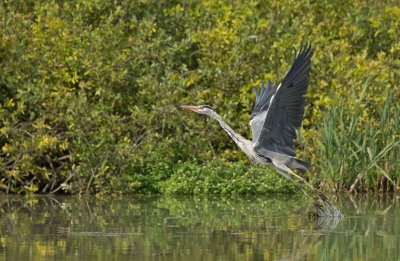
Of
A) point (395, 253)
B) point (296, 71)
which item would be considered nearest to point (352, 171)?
point (296, 71)

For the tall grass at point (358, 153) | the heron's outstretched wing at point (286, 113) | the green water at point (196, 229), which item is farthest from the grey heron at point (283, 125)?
the tall grass at point (358, 153)

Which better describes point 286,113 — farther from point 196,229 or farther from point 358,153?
point 358,153

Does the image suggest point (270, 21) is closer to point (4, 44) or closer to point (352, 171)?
point (352, 171)

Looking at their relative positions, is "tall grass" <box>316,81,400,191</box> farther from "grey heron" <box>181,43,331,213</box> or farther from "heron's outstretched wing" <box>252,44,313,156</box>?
"heron's outstretched wing" <box>252,44,313,156</box>

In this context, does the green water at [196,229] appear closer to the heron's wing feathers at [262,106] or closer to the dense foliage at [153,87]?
the dense foliage at [153,87]

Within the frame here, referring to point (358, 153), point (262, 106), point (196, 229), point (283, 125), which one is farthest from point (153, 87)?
point (196, 229)

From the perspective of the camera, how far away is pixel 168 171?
1284 centimetres

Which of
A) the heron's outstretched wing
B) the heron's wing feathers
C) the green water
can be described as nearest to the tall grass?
the green water

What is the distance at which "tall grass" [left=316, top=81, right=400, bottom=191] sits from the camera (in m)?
11.4

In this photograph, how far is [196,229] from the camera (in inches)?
320

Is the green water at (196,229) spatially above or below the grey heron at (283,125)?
below

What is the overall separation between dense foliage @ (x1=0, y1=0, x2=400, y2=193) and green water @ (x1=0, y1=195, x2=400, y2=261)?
94 cm

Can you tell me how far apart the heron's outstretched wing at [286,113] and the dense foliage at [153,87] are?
252cm

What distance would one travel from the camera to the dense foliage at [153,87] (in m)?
12.3
